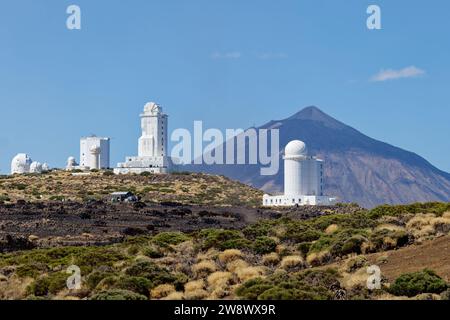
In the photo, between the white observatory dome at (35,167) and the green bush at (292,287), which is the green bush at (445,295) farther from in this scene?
the white observatory dome at (35,167)

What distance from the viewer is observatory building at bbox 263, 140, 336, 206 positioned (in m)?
90.2

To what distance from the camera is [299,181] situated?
91188mm

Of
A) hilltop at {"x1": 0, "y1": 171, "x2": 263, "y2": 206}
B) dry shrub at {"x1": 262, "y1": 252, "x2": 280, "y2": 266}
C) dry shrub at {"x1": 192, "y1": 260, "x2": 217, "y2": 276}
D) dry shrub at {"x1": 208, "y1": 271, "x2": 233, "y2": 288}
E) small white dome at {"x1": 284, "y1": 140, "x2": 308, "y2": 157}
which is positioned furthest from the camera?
small white dome at {"x1": 284, "y1": 140, "x2": 308, "y2": 157}

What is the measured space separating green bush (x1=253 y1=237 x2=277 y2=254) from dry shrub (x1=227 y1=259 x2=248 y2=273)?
4.25 metres

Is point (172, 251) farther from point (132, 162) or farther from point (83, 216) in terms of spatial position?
point (132, 162)

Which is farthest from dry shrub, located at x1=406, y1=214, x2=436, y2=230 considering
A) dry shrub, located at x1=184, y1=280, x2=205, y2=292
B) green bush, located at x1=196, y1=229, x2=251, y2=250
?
dry shrub, located at x1=184, y1=280, x2=205, y2=292

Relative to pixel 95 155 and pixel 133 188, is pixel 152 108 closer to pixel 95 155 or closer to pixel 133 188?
pixel 95 155

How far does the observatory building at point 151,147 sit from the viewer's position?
367 ft

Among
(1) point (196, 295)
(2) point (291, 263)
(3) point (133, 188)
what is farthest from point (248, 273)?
(3) point (133, 188)

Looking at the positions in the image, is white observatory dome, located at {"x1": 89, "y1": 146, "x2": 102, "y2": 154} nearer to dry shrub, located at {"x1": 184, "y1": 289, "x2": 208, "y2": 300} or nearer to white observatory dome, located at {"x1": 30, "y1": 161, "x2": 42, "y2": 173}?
white observatory dome, located at {"x1": 30, "y1": 161, "x2": 42, "y2": 173}

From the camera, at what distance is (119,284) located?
70.9 feet
